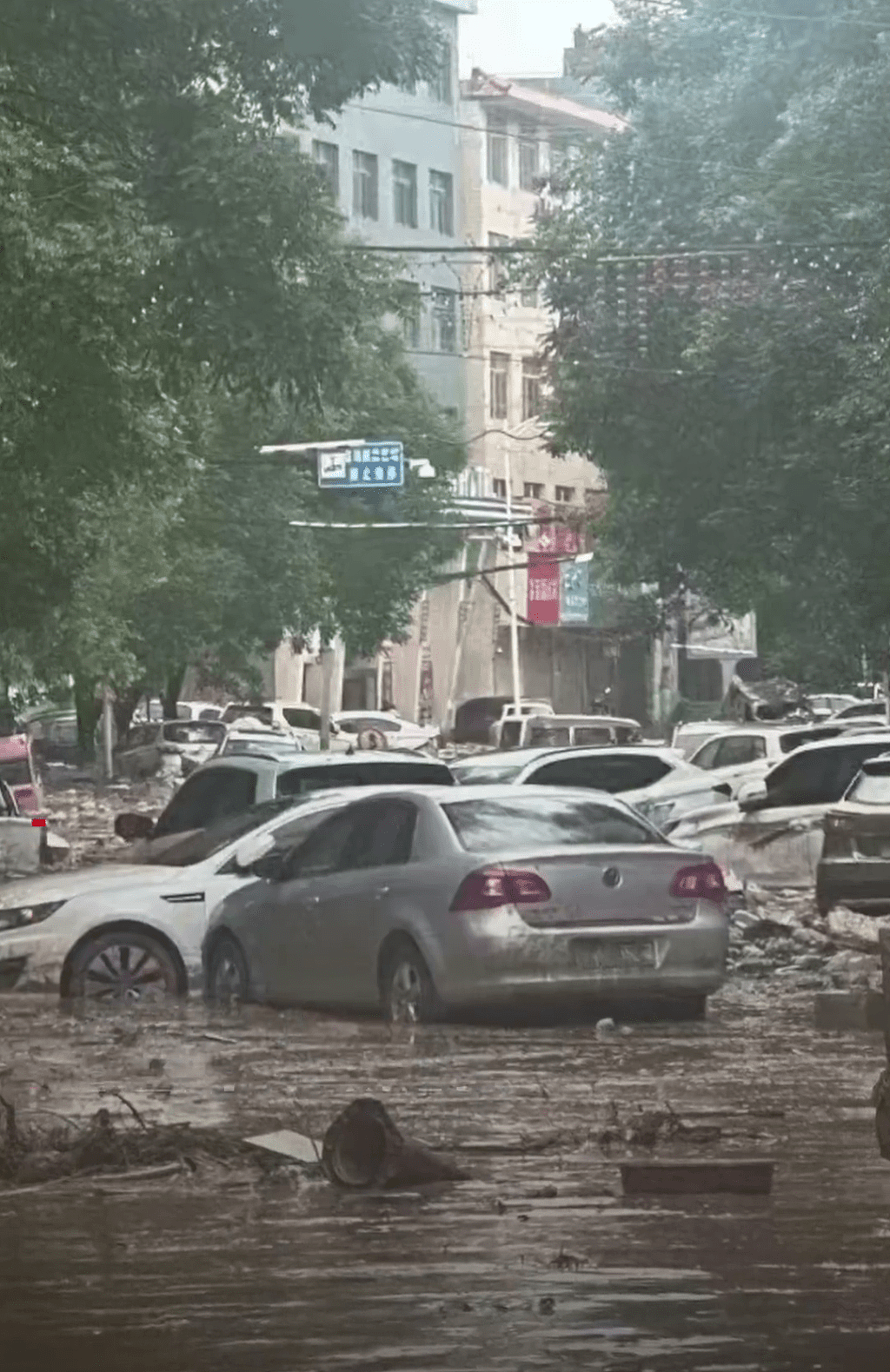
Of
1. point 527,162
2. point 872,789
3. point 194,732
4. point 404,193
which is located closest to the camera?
point 872,789

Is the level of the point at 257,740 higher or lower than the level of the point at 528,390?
lower

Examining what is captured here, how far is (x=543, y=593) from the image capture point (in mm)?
97625

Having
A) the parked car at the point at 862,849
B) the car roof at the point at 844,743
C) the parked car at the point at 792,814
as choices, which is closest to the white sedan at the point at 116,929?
the parked car at the point at 862,849

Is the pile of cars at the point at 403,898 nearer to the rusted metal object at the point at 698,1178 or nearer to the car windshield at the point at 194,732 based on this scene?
the rusted metal object at the point at 698,1178

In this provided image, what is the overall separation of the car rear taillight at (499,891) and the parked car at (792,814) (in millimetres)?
11415

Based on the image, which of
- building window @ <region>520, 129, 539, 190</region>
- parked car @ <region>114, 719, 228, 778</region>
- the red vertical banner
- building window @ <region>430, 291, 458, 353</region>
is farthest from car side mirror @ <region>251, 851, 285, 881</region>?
building window @ <region>520, 129, 539, 190</region>

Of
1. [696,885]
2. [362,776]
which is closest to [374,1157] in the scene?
[696,885]

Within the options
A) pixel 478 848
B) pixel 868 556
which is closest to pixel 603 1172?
pixel 478 848

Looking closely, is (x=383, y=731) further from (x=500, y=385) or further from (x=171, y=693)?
(x=500, y=385)

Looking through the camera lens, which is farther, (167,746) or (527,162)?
(527,162)

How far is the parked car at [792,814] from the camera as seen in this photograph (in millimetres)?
28625

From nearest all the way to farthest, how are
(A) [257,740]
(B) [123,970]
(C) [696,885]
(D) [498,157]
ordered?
(C) [696,885]
(B) [123,970]
(A) [257,740]
(D) [498,157]

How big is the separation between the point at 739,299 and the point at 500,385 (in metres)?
61.6

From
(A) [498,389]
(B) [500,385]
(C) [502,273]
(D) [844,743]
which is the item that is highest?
Answer: (C) [502,273]
